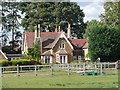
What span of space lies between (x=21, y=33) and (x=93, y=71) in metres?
44.1

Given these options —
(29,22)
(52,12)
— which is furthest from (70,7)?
(29,22)

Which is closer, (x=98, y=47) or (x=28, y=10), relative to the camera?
(x=98, y=47)

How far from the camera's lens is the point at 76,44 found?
6212cm

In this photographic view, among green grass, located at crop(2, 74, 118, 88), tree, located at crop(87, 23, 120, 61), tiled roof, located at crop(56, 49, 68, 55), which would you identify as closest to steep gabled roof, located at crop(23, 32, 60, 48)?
tiled roof, located at crop(56, 49, 68, 55)

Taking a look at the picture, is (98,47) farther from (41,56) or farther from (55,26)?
(55,26)

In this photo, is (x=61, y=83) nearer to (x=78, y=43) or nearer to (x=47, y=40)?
(x=47, y=40)

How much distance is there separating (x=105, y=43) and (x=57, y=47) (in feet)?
39.1

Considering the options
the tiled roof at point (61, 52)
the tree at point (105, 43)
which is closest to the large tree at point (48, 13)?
the tiled roof at point (61, 52)

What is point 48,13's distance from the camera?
70.7 m

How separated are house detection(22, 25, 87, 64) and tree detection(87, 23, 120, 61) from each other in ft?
31.2

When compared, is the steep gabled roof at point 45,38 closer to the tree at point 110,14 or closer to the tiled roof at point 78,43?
the tiled roof at point 78,43

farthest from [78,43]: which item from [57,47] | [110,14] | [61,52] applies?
[110,14]

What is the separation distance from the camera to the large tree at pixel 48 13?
70.0 m

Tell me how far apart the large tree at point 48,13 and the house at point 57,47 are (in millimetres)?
8840
